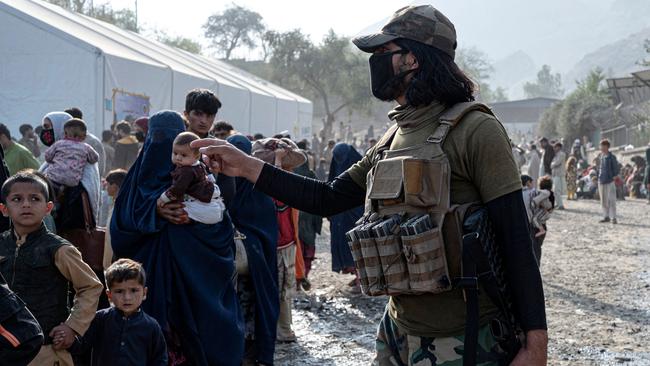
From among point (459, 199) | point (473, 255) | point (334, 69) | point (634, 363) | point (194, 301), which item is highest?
point (334, 69)

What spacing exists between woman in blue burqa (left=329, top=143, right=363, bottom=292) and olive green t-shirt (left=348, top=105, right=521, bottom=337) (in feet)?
19.5

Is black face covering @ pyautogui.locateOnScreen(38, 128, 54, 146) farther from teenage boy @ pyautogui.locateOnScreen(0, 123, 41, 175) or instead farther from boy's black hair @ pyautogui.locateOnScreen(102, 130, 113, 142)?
boy's black hair @ pyautogui.locateOnScreen(102, 130, 113, 142)

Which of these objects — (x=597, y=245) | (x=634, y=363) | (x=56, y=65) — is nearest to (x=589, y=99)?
(x=597, y=245)

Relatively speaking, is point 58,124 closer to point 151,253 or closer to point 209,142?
point 151,253

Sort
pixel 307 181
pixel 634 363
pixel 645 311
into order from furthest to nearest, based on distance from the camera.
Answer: pixel 645 311 < pixel 634 363 < pixel 307 181

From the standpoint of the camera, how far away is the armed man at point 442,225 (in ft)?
7.54

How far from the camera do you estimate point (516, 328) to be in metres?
2.38

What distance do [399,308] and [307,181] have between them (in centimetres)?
59

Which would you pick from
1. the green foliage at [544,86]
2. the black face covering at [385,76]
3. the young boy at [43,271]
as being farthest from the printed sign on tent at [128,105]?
the green foliage at [544,86]

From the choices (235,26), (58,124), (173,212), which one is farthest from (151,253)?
(235,26)

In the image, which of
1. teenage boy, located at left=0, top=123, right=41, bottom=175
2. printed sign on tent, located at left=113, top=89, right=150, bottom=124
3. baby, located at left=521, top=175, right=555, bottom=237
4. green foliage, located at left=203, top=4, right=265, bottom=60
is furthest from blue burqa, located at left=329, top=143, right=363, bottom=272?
green foliage, located at left=203, top=4, right=265, bottom=60

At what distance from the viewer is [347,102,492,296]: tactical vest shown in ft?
7.60

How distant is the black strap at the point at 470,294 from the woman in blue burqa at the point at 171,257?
2226 millimetres

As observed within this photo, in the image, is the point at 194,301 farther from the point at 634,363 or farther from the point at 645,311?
the point at 645,311
